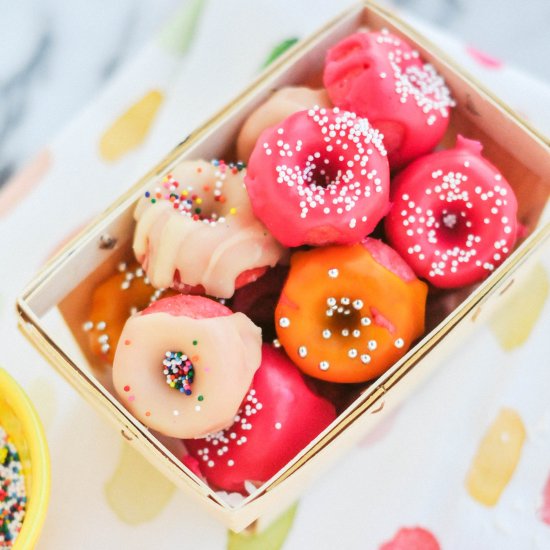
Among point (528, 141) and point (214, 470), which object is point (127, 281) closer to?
point (214, 470)

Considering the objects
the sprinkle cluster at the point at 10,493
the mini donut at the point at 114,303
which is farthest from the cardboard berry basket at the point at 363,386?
the sprinkle cluster at the point at 10,493

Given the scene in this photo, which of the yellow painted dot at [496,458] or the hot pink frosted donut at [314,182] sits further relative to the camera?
the yellow painted dot at [496,458]

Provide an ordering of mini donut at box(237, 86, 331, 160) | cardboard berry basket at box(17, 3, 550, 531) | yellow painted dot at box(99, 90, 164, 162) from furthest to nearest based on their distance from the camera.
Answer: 1. yellow painted dot at box(99, 90, 164, 162)
2. mini donut at box(237, 86, 331, 160)
3. cardboard berry basket at box(17, 3, 550, 531)

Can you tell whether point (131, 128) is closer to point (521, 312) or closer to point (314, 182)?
point (314, 182)

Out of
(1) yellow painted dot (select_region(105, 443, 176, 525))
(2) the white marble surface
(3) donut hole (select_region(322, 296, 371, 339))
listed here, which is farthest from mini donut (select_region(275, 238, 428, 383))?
(2) the white marble surface

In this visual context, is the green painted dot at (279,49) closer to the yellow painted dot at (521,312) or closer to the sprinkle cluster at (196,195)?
the sprinkle cluster at (196,195)

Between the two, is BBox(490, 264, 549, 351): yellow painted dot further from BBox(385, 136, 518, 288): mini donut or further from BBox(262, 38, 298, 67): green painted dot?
BBox(262, 38, 298, 67): green painted dot
